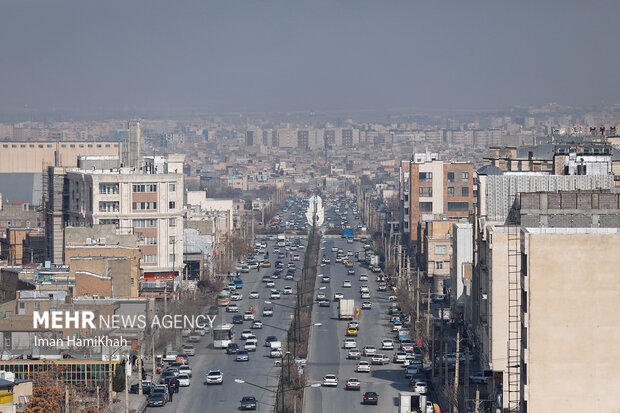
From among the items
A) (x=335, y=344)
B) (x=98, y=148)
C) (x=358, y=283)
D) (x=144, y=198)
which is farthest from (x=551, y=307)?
(x=98, y=148)

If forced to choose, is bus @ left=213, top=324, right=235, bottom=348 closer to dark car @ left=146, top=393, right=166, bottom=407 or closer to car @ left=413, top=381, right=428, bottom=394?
car @ left=413, top=381, right=428, bottom=394

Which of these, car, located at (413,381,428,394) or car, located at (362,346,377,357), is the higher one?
car, located at (362,346,377,357)

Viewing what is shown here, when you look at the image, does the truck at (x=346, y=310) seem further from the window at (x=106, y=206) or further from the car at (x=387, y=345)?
the window at (x=106, y=206)

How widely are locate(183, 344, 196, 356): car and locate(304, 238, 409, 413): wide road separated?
114 inches

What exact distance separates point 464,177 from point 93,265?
24.8 m

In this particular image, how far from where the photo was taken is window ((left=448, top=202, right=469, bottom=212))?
189 feet

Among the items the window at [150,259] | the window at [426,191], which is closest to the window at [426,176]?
the window at [426,191]

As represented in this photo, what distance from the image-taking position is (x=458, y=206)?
5791 centimetres

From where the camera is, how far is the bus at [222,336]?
35.6 meters

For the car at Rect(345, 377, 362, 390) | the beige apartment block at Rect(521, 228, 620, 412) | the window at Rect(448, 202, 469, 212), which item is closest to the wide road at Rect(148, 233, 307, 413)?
the car at Rect(345, 377, 362, 390)

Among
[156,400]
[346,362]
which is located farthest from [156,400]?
[346,362]

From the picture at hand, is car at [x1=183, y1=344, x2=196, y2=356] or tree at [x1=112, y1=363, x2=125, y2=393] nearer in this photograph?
tree at [x1=112, y1=363, x2=125, y2=393]

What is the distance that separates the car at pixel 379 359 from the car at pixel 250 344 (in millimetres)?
3298

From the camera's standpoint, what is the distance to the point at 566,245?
1725 centimetres
